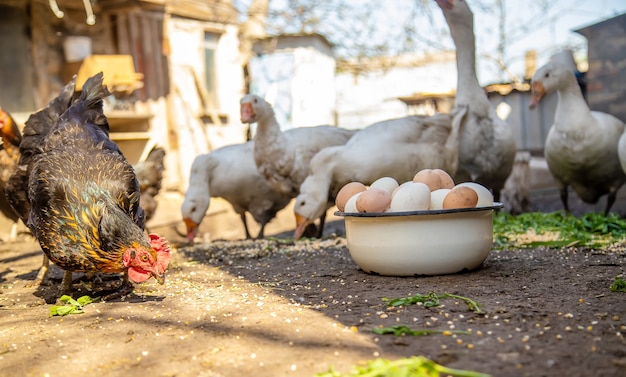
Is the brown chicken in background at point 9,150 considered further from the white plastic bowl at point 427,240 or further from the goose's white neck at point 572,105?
the goose's white neck at point 572,105

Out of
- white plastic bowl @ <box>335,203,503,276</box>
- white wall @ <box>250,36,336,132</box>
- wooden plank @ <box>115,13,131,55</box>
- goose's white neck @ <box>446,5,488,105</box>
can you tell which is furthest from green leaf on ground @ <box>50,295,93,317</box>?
white wall @ <box>250,36,336,132</box>

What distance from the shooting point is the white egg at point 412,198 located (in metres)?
3.16

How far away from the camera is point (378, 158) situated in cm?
482

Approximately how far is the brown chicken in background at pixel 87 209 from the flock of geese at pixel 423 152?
1.99m

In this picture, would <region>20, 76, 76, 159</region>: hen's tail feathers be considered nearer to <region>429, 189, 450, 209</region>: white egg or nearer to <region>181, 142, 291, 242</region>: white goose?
<region>181, 142, 291, 242</region>: white goose

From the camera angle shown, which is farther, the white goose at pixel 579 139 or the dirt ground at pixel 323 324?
the white goose at pixel 579 139

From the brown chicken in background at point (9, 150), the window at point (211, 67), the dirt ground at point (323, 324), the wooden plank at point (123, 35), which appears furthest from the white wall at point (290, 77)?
the dirt ground at point (323, 324)

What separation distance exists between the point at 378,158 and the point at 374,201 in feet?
5.33

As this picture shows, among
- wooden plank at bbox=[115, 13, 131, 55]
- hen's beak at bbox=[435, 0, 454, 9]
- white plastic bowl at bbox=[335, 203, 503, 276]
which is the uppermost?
wooden plank at bbox=[115, 13, 131, 55]

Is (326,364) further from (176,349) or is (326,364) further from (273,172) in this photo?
(273,172)

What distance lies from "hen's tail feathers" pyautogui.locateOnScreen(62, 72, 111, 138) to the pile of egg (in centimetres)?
175

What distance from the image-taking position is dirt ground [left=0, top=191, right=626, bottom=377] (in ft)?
6.23

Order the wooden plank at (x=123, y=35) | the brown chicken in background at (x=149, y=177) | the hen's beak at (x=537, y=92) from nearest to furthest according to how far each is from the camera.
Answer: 1. the hen's beak at (x=537, y=92)
2. the brown chicken in background at (x=149, y=177)
3. the wooden plank at (x=123, y=35)

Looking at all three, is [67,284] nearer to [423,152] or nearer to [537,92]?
[423,152]
